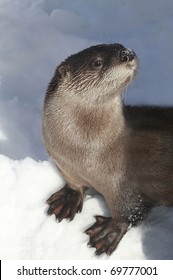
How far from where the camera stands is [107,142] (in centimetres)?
310

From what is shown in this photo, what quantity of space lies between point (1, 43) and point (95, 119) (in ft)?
6.12

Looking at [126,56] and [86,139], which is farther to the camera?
[86,139]

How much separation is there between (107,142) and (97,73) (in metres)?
0.31

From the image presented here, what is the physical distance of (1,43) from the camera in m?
4.74

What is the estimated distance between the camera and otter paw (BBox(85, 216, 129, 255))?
311cm

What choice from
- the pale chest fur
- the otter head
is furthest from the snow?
the otter head

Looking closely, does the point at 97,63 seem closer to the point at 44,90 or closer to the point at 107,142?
the point at 107,142

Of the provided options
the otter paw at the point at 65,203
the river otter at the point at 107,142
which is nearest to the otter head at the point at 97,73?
the river otter at the point at 107,142

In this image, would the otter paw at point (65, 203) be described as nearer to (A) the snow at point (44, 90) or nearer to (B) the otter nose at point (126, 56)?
(A) the snow at point (44, 90)

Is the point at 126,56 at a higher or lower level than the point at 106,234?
higher

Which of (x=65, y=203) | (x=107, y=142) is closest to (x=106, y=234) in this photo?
(x=65, y=203)

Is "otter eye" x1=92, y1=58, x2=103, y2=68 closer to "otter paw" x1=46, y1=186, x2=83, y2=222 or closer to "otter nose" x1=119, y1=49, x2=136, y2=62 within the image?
"otter nose" x1=119, y1=49, x2=136, y2=62

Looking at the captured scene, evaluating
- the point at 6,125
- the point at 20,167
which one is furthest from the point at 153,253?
the point at 6,125

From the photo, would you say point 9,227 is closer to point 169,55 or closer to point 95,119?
point 95,119
